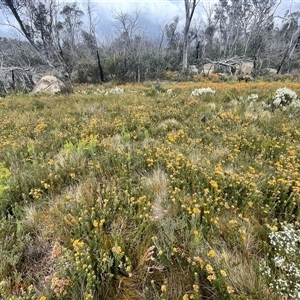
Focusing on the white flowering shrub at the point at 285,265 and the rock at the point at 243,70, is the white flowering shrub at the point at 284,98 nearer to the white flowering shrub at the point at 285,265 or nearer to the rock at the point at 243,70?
the white flowering shrub at the point at 285,265

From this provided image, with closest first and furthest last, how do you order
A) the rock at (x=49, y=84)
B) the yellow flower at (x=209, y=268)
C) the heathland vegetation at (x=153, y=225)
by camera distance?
the yellow flower at (x=209, y=268)
the heathland vegetation at (x=153, y=225)
the rock at (x=49, y=84)

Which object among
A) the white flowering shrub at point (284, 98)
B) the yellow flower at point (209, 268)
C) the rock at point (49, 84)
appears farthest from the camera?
the rock at point (49, 84)

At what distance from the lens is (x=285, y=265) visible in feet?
4.94

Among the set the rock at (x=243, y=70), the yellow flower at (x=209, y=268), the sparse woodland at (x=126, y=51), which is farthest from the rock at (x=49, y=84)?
the rock at (x=243, y=70)

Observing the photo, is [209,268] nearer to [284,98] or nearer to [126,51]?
[284,98]

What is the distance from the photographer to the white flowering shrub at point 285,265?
4.45ft

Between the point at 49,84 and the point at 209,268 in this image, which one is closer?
the point at 209,268

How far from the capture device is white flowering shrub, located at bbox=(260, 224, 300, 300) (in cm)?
136

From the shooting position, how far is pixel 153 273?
1.59 metres

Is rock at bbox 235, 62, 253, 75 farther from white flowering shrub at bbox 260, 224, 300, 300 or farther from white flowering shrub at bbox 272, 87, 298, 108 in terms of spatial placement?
white flowering shrub at bbox 260, 224, 300, 300

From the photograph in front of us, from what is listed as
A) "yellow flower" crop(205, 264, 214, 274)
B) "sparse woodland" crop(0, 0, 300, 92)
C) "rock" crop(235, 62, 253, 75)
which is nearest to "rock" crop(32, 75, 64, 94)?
"sparse woodland" crop(0, 0, 300, 92)

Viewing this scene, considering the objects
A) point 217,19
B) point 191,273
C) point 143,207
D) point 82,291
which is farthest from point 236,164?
point 217,19

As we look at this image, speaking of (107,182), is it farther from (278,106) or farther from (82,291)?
(278,106)

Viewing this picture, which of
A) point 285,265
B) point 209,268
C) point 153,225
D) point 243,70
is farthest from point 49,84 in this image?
point 243,70
